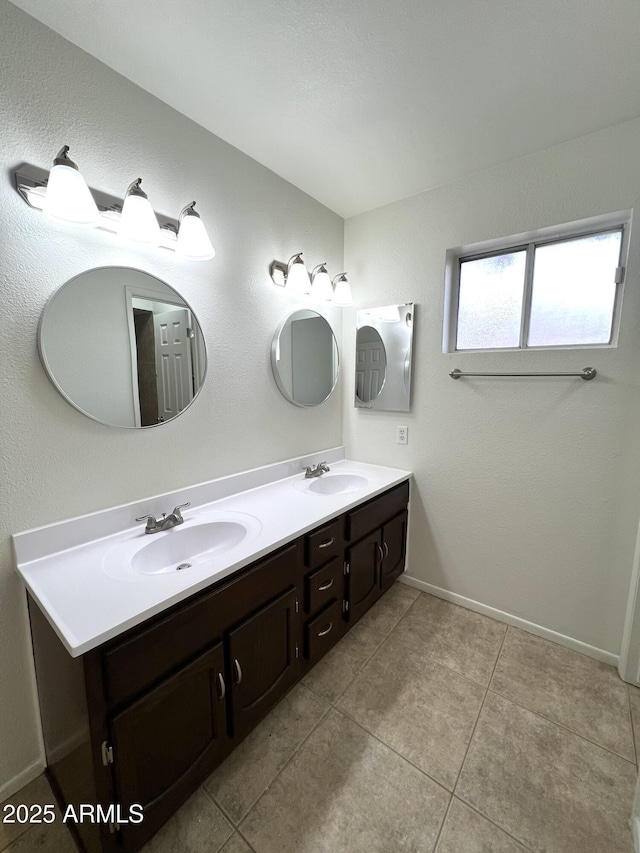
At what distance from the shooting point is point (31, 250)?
1.05 m

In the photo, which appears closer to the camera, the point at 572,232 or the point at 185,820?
the point at 185,820

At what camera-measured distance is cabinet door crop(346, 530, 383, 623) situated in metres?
1.67

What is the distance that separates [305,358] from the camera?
205cm

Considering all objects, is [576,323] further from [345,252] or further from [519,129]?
[345,252]

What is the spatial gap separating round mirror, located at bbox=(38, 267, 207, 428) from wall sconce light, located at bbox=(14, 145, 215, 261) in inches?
6.0

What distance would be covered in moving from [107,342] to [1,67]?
30.6 inches

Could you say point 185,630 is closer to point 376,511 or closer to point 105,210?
point 376,511

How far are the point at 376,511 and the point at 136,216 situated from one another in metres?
1.62

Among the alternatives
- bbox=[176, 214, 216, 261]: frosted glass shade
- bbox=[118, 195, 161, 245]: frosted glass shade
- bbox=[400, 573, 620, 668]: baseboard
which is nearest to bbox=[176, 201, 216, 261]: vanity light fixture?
bbox=[176, 214, 216, 261]: frosted glass shade

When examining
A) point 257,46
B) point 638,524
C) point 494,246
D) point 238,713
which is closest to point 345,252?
point 494,246

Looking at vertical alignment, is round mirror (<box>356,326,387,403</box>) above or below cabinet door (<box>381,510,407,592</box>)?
above

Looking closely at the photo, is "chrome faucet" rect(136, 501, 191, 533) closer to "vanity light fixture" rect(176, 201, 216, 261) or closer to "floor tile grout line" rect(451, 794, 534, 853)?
"vanity light fixture" rect(176, 201, 216, 261)

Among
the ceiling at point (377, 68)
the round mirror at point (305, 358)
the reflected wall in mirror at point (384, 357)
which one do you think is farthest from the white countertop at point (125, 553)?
the ceiling at point (377, 68)

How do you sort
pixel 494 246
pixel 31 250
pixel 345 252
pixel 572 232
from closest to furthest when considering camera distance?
pixel 31 250 < pixel 572 232 < pixel 494 246 < pixel 345 252
